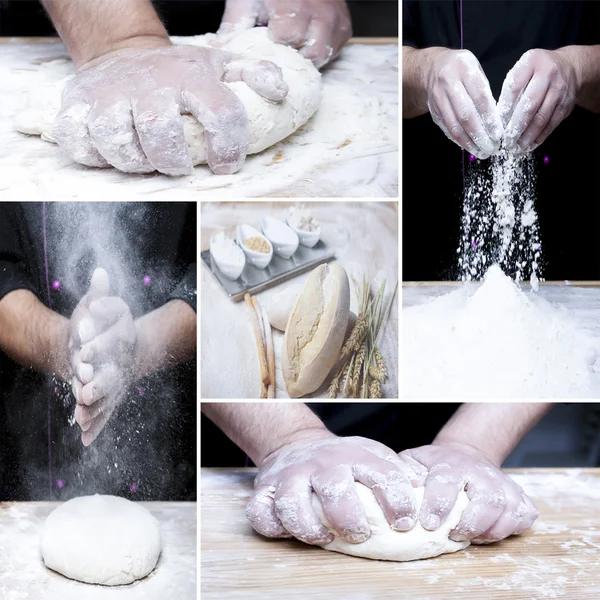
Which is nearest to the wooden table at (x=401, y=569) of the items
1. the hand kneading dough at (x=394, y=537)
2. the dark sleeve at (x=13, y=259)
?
the hand kneading dough at (x=394, y=537)

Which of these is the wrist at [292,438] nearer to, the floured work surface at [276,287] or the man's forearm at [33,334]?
the floured work surface at [276,287]

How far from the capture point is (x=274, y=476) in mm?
1073

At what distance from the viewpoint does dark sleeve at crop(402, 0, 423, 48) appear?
3.97ft

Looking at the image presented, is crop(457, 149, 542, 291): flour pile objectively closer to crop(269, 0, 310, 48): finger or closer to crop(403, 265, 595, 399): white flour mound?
crop(403, 265, 595, 399): white flour mound

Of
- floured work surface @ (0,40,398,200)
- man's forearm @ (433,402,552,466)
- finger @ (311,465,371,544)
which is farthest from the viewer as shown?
man's forearm @ (433,402,552,466)

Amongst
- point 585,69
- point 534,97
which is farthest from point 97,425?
point 585,69

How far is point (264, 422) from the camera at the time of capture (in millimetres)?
1191

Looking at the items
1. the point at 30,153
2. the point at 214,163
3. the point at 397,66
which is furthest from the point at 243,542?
the point at 397,66

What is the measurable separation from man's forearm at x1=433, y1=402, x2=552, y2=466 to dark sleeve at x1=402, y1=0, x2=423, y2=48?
1.97ft

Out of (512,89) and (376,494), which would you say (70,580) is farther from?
(512,89)

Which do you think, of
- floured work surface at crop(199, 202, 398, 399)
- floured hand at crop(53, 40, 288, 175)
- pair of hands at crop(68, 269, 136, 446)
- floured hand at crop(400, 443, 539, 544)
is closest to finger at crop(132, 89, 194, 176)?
floured hand at crop(53, 40, 288, 175)

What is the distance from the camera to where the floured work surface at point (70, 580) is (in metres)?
1.06

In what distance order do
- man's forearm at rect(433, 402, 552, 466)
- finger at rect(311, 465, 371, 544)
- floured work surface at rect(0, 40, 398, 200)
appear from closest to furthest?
1. finger at rect(311, 465, 371, 544)
2. floured work surface at rect(0, 40, 398, 200)
3. man's forearm at rect(433, 402, 552, 466)

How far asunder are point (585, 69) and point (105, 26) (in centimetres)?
76
